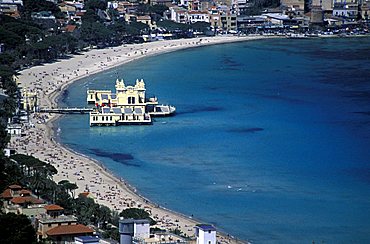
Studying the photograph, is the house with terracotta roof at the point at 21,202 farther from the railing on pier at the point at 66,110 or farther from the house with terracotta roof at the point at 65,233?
the railing on pier at the point at 66,110

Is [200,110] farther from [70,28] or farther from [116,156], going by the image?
[70,28]

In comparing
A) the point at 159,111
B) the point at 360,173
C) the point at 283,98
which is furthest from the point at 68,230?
the point at 283,98

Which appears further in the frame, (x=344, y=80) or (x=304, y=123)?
(x=344, y=80)

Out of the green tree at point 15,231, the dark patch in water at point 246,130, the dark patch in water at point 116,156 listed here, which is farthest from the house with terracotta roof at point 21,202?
the dark patch in water at point 246,130

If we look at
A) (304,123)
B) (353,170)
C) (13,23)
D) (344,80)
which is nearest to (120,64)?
(13,23)

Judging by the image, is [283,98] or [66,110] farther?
[283,98]

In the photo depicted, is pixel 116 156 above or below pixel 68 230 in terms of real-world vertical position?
below

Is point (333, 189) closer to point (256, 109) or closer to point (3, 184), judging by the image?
point (3, 184)

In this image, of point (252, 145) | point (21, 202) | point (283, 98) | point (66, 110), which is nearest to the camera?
point (21, 202)

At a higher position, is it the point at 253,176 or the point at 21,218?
the point at 21,218
